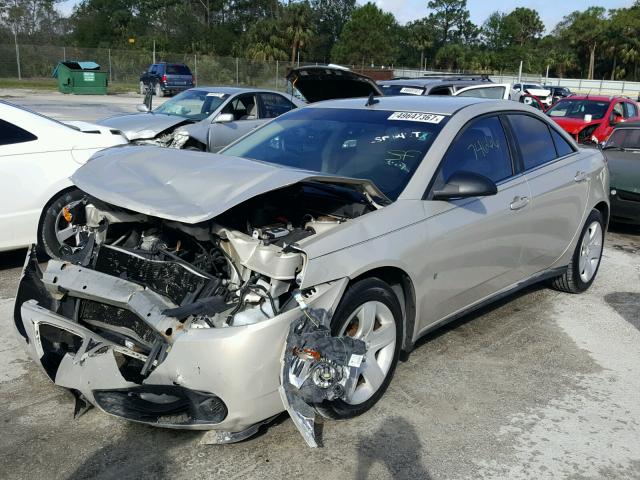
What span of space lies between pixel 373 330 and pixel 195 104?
8773 mm

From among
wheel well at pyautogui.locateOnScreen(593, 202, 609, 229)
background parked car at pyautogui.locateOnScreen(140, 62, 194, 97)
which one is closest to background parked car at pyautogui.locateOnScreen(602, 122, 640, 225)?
wheel well at pyautogui.locateOnScreen(593, 202, 609, 229)

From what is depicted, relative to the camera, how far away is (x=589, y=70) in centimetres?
7269

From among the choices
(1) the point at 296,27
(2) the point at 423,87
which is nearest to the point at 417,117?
(2) the point at 423,87

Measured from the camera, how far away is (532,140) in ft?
16.3

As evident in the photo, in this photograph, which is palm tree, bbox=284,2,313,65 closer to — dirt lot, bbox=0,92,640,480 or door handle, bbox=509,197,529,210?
door handle, bbox=509,197,529,210

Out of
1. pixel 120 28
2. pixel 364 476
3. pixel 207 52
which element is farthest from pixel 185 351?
pixel 120 28

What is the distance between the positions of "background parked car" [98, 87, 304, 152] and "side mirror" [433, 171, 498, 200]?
6574mm

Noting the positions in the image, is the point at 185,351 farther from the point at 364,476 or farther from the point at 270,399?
the point at 364,476

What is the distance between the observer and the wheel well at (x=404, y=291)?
3.60 metres

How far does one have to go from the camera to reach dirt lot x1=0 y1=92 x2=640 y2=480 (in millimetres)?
3098

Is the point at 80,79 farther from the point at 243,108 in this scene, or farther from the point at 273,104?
the point at 243,108

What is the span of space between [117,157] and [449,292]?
222 centimetres

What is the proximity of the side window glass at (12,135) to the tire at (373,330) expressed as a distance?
4.01 m

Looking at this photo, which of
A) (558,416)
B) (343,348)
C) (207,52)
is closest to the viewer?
(343,348)
